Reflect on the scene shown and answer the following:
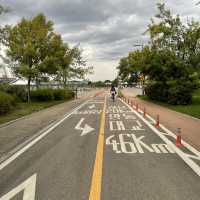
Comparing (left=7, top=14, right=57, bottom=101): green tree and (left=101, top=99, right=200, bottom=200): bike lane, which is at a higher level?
(left=7, top=14, right=57, bottom=101): green tree

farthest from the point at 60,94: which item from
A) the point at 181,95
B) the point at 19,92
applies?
the point at 181,95

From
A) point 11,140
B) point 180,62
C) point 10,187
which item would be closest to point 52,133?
point 11,140

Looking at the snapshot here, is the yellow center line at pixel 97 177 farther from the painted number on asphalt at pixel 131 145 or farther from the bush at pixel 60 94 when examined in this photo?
the bush at pixel 60 94

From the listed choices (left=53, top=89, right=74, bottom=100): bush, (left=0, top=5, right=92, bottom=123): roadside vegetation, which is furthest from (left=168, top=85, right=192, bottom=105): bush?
(left=53, top=89, right=74, bottom=100): bush

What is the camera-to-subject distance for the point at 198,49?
30500mm

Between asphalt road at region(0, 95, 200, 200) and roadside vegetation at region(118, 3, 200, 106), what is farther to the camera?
roadside vegetation at region(118, 3, 200, 106)

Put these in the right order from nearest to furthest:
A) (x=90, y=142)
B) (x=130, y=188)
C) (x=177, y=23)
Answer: (x=130, y=188)
(x=90, y=142)
(x=177, y=23)

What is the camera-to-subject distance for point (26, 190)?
5.75 meters

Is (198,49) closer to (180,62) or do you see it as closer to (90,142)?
(180,62)

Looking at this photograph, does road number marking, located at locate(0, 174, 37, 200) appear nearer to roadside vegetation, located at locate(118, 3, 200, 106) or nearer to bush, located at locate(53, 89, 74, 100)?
roadside vegetation, located at locate(118, 3, 200, 106)

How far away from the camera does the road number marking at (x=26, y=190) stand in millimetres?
5406

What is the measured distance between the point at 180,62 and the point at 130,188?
995 inches

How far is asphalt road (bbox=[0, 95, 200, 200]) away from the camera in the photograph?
218 inches

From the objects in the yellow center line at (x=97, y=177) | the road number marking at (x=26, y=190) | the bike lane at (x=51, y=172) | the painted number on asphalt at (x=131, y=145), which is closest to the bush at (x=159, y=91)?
the painted number on asphalt at (x=131, y=145)
